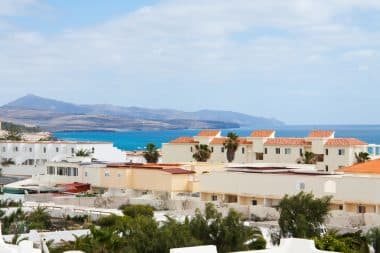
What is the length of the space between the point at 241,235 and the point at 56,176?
43333 mm

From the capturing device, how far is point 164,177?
55188mm

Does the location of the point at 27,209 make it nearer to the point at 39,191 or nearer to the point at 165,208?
the point at 165,208

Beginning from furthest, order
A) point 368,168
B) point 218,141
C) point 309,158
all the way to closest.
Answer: point 218,141
point 309,158
point 368,168

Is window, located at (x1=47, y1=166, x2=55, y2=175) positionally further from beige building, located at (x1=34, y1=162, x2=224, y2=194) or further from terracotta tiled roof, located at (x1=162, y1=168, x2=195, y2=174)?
terracotta tiled roof, located at (x1=162, y1=168, x2=195, y2=174)

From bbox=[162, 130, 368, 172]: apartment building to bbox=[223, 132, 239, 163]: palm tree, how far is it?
1.89 ft

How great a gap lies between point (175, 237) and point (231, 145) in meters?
46.4

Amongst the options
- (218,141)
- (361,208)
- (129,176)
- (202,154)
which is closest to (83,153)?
(202,154)

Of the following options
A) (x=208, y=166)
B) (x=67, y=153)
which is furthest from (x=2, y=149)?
(x=208, y=166)

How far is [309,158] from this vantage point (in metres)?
64.7

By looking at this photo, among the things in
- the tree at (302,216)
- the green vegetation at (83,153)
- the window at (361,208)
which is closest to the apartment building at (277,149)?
the green vegetation at (83,153)

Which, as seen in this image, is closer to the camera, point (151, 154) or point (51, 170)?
point (51, 170)

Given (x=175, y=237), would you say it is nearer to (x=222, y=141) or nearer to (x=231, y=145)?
(x=231, y=145)

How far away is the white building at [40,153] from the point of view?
3260 inches

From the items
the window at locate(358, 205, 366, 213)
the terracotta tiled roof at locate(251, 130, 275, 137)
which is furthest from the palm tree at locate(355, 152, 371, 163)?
the window at locate(358, 205, 366, 213)
